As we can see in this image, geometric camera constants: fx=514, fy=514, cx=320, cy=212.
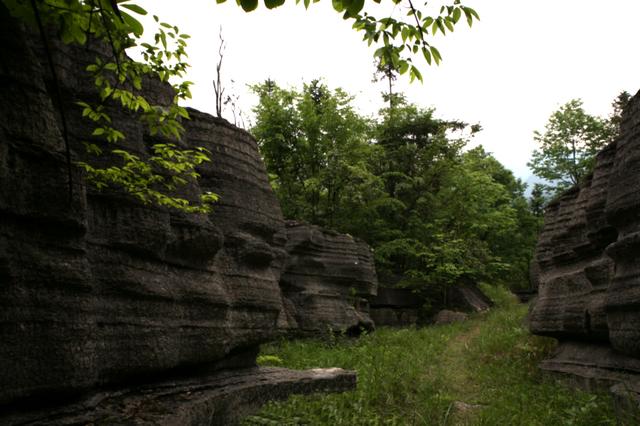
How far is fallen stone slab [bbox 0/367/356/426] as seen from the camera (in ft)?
14.9

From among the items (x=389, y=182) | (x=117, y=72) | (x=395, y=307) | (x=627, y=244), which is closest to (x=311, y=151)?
(x=389, y=182)

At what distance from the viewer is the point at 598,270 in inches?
357

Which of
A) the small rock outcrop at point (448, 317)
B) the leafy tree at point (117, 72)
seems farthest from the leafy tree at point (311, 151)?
the leafy tree at point (117, 72)

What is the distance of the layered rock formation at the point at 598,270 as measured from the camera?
7336mm

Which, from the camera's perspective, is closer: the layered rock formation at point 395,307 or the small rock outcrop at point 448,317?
the small rock outcrop at point 448,317

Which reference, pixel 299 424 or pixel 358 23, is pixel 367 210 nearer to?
pixel 299 424

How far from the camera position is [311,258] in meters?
16.9

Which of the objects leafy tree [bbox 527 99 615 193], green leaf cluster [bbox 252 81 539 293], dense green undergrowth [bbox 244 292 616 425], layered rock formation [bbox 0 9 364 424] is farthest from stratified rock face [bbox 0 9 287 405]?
leafy tree [bbox 527 99 615 193]

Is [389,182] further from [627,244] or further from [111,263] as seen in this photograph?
[111,263]

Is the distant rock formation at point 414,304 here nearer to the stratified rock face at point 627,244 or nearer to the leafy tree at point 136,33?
the stratified rock face at point 627,244

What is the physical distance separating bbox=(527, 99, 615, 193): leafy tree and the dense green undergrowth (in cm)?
2032

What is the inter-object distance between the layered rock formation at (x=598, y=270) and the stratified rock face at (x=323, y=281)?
22.0 ft

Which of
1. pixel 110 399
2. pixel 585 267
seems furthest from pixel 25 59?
pixel 585 267

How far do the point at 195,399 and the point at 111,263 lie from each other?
1926 millimetres
